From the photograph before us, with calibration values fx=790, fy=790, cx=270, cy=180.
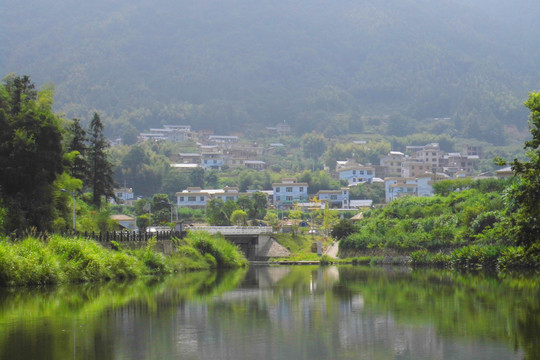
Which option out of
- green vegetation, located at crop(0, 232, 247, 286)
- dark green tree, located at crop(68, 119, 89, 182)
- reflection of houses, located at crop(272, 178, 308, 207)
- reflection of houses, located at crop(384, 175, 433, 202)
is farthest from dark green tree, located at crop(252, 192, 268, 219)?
green vegetation, located at crop(0, 232, 247, 286)

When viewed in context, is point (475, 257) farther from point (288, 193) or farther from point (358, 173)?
point (358, 173)

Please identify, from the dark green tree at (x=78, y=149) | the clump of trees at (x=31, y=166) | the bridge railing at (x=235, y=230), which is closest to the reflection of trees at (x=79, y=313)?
the clump of trees at (x=31, y=166)

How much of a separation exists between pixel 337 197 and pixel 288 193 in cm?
1003

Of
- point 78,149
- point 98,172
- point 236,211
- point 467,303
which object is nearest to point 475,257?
point 467,303

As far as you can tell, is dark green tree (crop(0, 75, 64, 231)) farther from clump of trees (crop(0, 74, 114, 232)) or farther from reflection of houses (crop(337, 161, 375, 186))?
reflection of houses (crop(337, 161, 375, 186))

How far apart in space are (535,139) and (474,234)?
35264mm

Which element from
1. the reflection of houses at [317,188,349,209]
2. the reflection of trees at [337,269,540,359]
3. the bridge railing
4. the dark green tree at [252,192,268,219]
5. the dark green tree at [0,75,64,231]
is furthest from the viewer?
the reflection of houses at [317,188,349,209]

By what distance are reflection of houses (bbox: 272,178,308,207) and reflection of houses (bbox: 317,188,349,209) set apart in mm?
3786

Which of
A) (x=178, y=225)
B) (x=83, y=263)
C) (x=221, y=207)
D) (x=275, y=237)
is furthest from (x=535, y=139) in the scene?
(x=221, y=207)

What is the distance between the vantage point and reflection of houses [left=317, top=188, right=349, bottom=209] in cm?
15088

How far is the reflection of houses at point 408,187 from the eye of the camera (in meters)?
152

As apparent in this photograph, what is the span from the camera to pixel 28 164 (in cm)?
4541

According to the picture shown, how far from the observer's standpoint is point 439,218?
69625 mm

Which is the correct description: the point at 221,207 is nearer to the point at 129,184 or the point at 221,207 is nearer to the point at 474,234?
the point at 474,234
